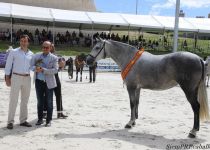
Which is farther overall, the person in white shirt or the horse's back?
the person in white shirt

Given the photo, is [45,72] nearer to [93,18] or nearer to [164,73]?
[164,73]

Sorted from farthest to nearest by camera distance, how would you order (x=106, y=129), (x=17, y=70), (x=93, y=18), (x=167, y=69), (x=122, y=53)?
(x=93, y=18) → (x=122, y=53) → (x=106, y=129) → (x=167, y=69) → (x=17, y=70)

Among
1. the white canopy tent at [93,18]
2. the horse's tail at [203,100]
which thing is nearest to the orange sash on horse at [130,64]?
the horse's tail at [203,100]

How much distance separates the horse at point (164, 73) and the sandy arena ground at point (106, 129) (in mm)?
522

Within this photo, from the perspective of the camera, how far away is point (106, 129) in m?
9.47

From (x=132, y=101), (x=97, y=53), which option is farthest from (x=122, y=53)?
(x=132, y=101)

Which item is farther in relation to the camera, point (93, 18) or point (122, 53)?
point (93, 18)

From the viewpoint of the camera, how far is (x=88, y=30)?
167ft

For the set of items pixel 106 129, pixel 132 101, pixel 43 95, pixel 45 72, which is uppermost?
pixel 45 72

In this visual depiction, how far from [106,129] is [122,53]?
1885mm

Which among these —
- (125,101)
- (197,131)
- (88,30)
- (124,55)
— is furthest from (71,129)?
(88,30)

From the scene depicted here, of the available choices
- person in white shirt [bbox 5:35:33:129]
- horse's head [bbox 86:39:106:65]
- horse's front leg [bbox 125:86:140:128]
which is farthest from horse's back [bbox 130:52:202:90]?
person in white shirt [bbox 5:35:33:129]

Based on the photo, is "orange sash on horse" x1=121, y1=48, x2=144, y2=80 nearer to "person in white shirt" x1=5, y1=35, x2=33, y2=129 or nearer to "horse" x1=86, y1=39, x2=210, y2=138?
"horse" x1=86, y1=39, x2=210, y2=138

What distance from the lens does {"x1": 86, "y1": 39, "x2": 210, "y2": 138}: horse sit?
873cm
